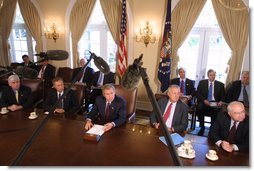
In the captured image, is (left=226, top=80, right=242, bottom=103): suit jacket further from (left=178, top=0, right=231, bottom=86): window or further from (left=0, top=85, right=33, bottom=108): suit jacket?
(left=0, top=85, right=33, bottom=108): suit jacket

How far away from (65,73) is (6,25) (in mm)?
2871

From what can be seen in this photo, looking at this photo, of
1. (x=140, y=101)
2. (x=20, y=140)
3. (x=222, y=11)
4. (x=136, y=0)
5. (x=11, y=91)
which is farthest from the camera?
(x=140, y=101)

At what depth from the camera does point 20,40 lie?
7.67 m

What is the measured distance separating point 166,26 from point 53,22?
3449mm

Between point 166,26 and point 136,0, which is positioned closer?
point 166,26

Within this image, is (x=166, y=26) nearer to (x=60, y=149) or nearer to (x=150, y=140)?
(x=150, y=140)

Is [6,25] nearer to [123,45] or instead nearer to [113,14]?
[113,14]

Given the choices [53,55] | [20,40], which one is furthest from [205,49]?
[20,40]

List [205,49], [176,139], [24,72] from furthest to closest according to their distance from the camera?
[205,49]
[176,139]
[24,72]

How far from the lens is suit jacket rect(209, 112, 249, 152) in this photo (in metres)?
2.46

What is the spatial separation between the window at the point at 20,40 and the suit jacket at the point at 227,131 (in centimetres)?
653

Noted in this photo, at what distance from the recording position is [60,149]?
2.23 m

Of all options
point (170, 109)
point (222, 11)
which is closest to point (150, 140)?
point (170, 109)

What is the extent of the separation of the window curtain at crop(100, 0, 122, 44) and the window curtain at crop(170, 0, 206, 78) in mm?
1436
